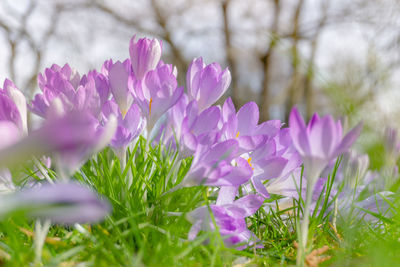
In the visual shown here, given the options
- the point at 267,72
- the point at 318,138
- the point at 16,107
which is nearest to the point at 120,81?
the point at 16,107

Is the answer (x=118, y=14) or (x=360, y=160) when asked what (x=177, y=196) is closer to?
(x=360, y=160)

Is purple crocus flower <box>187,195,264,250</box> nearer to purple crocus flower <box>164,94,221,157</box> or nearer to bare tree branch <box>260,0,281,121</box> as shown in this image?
purple crocus flower <box>164,94,221,157</box>

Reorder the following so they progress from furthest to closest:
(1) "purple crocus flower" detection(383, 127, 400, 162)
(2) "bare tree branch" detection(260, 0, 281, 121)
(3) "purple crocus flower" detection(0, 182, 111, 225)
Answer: (2) "bare tree branch" detection(260, 0, 281, 121), (1) "purple crocus flower" detection(383, 127, 400, 162), (3) "purple crocus flower" detection(0, 182, 111, 225)

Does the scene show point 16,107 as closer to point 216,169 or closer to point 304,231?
point 216,169

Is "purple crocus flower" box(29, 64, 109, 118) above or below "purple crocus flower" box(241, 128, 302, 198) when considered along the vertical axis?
above

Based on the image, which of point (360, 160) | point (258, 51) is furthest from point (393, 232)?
point (258, 51)

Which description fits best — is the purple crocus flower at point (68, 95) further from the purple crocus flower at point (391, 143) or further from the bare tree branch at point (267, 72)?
the bare tree branch at point (267, 72)

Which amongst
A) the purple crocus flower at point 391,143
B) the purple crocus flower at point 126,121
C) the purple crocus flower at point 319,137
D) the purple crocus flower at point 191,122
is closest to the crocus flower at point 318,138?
the purple crocus flower at point 319,137

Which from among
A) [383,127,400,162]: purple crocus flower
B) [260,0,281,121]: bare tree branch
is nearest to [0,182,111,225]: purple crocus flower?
[383,127,400,162]: purple crocus flower
